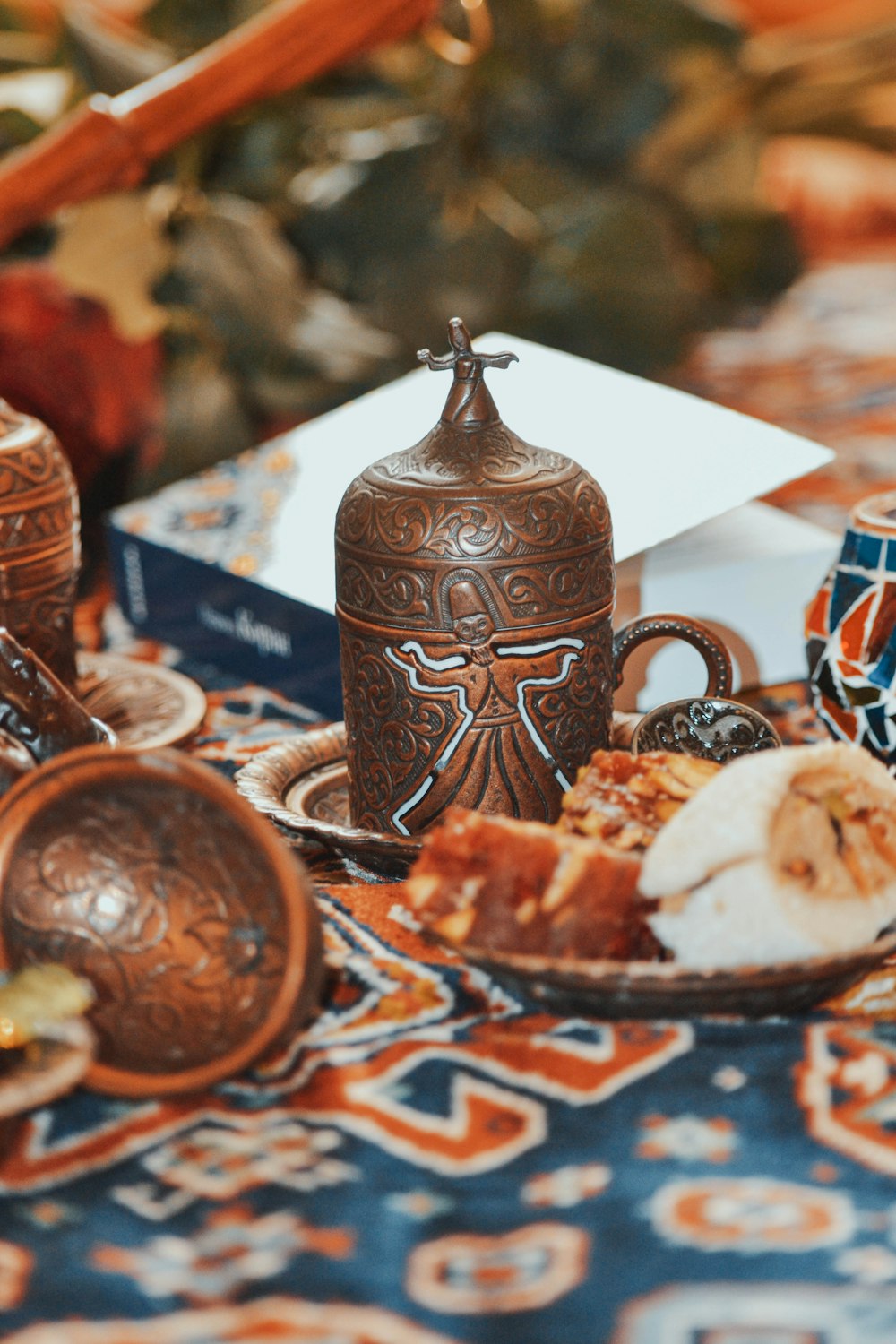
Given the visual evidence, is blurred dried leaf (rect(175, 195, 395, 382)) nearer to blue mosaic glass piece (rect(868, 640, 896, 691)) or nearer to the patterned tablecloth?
blue mosaic glass piece (rect(868, 640, 896, 691))

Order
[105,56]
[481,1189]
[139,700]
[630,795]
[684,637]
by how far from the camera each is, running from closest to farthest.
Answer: [481,1189], [630,795], [684,637], [139,700], [105,56]

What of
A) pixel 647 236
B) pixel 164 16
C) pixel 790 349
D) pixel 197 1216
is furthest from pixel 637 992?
pixel 790 349

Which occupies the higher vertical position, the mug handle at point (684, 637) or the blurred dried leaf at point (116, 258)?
the blurred dried leaf at point (116, 258)

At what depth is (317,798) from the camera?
0.67 meters

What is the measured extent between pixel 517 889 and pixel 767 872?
0.07m

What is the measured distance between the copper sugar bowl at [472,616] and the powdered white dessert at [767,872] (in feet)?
0.42

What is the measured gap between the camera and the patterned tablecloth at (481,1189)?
1.20 feet

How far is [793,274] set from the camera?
85.0 inches

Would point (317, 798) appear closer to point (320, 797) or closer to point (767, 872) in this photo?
point (320, 797)

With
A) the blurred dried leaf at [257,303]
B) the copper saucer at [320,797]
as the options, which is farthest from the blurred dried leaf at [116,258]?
the copper saucer at [320,797]

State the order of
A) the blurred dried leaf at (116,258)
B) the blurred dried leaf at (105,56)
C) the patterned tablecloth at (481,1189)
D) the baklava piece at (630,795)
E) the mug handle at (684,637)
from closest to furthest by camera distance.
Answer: the patterned tablecloth at (481,1189)
the baklava piece at (630,795)
the mug handle at (684,637)
the blurred dried leaf at (116,258)
the blurred dried leaf at (105,56)

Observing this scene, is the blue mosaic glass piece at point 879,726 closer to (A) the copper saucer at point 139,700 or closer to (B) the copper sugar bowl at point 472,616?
(B) the copper sugar bowl at point 472,616

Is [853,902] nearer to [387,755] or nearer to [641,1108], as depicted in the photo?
[641,1108]

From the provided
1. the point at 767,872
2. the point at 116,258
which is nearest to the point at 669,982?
the point at 767,872
